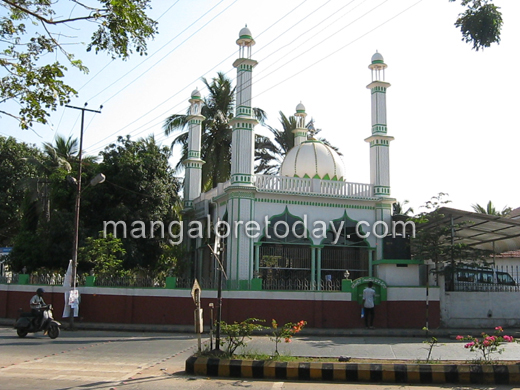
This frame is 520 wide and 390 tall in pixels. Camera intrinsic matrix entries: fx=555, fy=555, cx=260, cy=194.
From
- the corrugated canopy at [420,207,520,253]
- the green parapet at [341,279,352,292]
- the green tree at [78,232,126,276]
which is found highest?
the corrugated canopy at [420,207,520,253]

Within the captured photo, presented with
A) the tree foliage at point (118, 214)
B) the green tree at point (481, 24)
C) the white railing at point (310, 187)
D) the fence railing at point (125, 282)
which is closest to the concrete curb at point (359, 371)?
the green tree at point (481, 24)

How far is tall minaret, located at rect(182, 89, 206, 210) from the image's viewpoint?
85.7 ft

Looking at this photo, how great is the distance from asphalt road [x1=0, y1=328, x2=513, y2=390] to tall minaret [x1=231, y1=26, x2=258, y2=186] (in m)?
6.79

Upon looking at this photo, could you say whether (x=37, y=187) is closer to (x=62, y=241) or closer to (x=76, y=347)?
(x=62, y=241)

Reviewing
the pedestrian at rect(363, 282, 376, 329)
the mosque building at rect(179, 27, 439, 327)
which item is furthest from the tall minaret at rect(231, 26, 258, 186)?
the pedestrian at rect(363, 282, 376, 329)

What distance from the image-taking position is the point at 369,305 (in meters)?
17.8

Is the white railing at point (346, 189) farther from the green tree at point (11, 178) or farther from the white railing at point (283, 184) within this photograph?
the green tree at point (11, 178)

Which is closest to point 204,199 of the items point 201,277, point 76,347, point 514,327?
point 201,277

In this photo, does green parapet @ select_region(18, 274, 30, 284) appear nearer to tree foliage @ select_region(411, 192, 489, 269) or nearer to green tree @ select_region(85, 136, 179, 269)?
green tree @ select_region(85, 136, 179, 269)

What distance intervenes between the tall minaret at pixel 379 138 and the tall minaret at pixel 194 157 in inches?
325

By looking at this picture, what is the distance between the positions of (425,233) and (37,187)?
1830cm

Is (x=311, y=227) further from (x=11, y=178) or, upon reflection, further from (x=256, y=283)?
(x=11, y=178)

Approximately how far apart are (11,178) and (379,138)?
80.1ft

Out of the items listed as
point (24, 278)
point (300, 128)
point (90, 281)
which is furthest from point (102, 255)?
point (300, 128)
